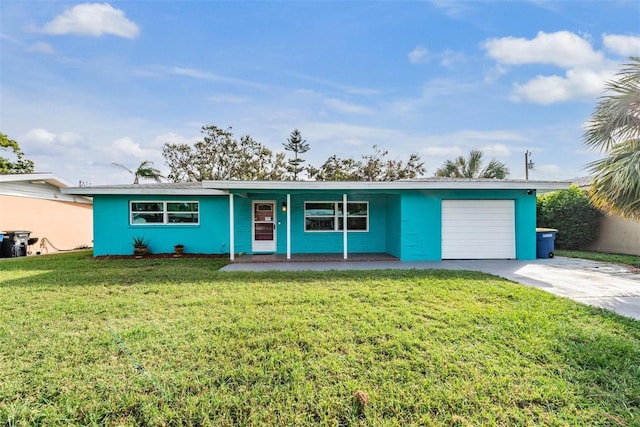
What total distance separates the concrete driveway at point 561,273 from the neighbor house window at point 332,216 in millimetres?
2480

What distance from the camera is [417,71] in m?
13.1

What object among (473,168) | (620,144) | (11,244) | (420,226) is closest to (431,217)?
(420,226)

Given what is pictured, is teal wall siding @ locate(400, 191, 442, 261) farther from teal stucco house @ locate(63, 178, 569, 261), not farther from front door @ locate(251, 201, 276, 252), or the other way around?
front door @ locate(251, 201, 276, 252)

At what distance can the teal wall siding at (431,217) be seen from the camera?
387 inches

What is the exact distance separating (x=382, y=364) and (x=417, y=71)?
42.9ft

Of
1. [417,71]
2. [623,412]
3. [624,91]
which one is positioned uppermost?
[417,71]

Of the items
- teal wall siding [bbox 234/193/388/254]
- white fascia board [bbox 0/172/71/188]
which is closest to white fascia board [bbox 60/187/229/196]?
teal wall siding [bbox 234/193/388/254]

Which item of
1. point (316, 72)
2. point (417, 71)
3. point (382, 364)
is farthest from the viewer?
point (316, 72)

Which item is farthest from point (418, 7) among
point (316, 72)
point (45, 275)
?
point (45, 275)

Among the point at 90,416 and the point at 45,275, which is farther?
the point at 45,275

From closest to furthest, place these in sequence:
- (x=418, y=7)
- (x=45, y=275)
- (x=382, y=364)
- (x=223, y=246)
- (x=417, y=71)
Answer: (x=382, y=364), (x=45, y=275), (x=418, y=7), (x=223, y=246), (x=417, y=71)

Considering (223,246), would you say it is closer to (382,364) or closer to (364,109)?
(382,364)

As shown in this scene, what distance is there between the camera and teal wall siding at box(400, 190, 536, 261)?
9.83 meters

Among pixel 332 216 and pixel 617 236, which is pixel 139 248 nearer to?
pixel 332 216
